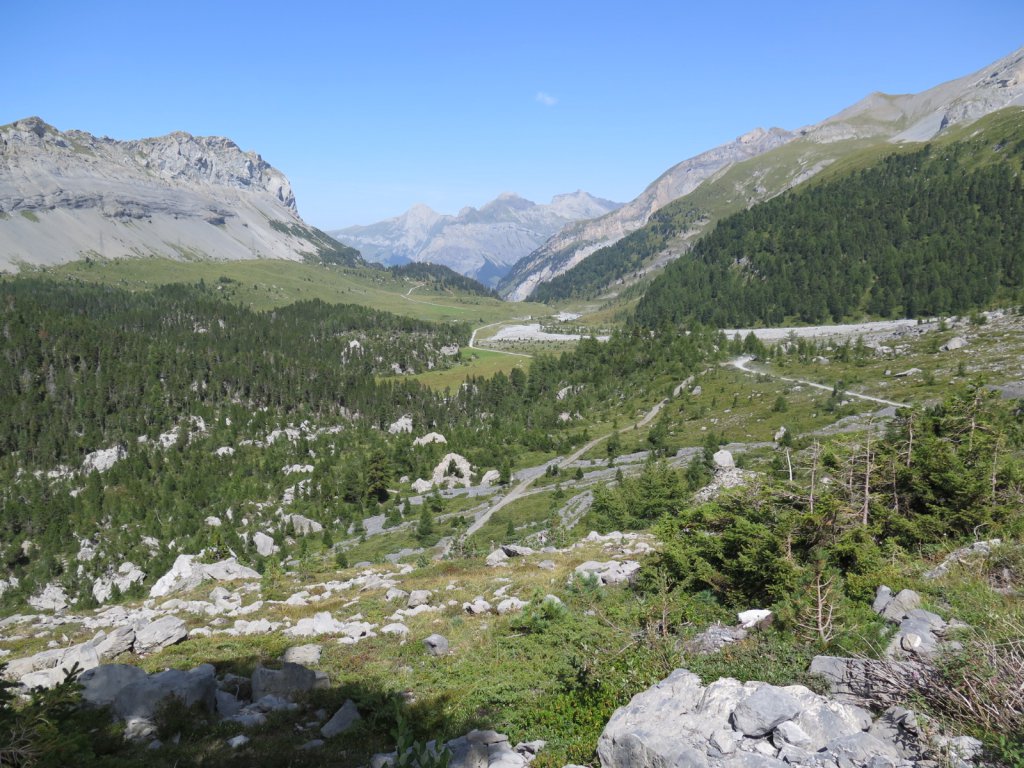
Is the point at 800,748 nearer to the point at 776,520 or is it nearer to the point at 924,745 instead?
the point at 924,745

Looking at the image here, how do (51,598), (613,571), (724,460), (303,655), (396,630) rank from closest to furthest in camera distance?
(303,655)
(396,630)
(613,571)
(724,460)
(51,598)

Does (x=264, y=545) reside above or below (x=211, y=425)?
below

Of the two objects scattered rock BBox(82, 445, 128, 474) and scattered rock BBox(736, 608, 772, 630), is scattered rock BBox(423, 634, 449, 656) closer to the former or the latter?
scattered rock BBox(736, 608, 772, 630)

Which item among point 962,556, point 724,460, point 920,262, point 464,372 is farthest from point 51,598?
point 920,262

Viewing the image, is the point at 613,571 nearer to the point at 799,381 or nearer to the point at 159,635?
the point at 159,635

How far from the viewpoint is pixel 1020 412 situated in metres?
36.5

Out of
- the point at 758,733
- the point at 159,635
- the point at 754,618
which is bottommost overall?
the point at 159,635

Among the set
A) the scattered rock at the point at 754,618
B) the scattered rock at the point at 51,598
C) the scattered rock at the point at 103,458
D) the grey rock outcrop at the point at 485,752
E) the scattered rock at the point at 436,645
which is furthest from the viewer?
the scattered rock at the point at 103,458

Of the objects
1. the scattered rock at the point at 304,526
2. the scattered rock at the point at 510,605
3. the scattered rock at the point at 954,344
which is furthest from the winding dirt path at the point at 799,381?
the scattered rock at the point at 304,526

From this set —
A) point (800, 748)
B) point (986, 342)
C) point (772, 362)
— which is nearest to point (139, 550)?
point (800, 748)

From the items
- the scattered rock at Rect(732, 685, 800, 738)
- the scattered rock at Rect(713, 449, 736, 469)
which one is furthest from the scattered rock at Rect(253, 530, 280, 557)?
the scattered rock at Rect(732, 685, 800, 738)

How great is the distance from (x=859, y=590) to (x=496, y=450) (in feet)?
274

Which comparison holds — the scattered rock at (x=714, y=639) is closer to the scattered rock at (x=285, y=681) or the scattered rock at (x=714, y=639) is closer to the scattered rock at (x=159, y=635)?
the scattered rock at (x=285, y=681)

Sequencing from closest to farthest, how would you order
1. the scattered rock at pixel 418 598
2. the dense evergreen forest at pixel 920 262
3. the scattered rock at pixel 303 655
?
the scattered rock at pixel 303 655 < the scattered rock at pixel 418 598 < the dense evergreen forest at pixel 920 262
